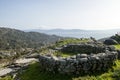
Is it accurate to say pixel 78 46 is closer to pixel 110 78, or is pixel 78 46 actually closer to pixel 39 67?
pixel 39 67

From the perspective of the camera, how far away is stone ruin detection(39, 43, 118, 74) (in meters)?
17.5

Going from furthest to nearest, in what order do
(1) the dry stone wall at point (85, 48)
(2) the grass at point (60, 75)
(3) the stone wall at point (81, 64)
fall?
(1) the dry stone wall at point (85, 48)
(3) the stone wall at point (81, 64)
(2) the grass at point (60, 75)

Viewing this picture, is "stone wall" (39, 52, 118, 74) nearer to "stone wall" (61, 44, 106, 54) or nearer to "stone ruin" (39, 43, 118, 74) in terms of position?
"stone ruin" (39, 43, 118, 74)

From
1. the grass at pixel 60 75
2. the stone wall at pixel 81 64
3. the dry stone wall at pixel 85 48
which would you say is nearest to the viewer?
the grass at pixel 60 75

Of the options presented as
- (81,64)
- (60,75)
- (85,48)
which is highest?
(81,64)

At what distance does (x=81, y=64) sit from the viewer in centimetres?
1756

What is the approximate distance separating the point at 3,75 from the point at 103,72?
995cm

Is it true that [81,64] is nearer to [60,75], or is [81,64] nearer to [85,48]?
[60,75]

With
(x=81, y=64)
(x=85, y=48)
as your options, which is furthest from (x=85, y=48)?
(x=81, y=64)

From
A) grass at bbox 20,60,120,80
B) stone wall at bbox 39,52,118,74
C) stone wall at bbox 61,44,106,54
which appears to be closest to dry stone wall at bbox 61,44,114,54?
stone wall at bbox 61,44,106,54

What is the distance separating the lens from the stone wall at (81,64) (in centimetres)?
1755

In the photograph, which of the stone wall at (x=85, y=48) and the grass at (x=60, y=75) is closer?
the grass at (x=60, y=75)

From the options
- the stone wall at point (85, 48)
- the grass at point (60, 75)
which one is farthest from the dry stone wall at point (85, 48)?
the grass at point (60, 75)

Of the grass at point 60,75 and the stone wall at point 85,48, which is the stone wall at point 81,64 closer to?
the grass at point 60,75
